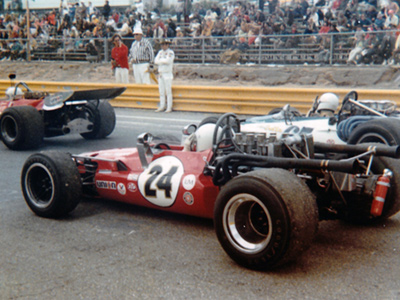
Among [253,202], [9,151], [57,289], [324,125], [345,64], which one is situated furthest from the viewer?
[345,64]

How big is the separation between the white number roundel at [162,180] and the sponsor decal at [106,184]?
34cm

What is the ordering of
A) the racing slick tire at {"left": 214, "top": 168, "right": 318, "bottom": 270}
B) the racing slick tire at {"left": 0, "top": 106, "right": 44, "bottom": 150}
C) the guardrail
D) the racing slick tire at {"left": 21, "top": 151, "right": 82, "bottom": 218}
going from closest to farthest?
the racing slick tire at {"left": 214, "top": 168, "right": 318, "bottom": 270}
the racing slick tire at {"left": 21, "top": 151, "right": 82, "bottom": 218}
the racing slick tire at {"left": 0, "top": 106, "right": 44, "bottom": 150}
the guardrail

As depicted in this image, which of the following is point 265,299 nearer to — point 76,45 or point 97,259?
point 97,259

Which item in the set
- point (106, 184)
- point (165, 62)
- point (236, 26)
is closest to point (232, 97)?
point (165, 62)

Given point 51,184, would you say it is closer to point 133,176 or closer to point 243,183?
point 133,176

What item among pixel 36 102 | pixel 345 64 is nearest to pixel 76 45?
pixel 345 64

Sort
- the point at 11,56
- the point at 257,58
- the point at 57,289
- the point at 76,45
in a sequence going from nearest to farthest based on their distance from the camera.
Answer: the point at 57,289
the point at 257,58
the point at 76,45
the point at 11,56

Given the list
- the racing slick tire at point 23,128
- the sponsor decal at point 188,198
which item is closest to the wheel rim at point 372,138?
the sponsor decal at point 188,198

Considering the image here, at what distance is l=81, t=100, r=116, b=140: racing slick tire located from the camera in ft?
32.4

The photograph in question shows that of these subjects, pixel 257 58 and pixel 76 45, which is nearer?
pixel 257 58

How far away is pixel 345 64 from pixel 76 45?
1158 cm

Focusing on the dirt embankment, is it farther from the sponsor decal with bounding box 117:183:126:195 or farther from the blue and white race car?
the sponsor decal with bounding box 117:183:126:195

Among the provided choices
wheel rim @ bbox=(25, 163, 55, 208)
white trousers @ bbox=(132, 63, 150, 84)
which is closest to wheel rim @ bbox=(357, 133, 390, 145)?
wheel rim @ bbox=(25, 163, 55, 208)

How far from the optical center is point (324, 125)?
7207 millimetres
